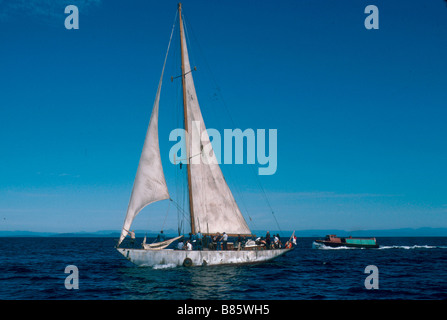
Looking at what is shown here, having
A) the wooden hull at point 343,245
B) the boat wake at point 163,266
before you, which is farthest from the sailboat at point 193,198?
the wooden hull at point 343,245

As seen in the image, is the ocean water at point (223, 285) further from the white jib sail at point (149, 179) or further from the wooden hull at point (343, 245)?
the wooden hull at point (343, 245)

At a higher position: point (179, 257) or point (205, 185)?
point (205, 185)

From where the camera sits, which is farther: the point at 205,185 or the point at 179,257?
the point at 205,185

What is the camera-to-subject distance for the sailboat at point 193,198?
29406 millimetres

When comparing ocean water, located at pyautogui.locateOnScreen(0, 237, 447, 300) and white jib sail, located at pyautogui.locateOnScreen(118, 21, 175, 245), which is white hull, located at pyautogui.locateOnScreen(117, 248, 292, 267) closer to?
ocean water, located at pyautogui.locateOnScreen(0, 237, 447, 300)

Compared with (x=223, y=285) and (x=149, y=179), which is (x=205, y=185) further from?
(x=223, y=285)

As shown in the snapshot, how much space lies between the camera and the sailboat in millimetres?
29406

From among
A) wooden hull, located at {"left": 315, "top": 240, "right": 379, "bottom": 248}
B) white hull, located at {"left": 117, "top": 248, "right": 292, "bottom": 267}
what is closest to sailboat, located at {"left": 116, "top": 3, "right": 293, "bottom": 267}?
white hull, located at {"left": 117, "top": 248, "right": 292, "bottom": 267}

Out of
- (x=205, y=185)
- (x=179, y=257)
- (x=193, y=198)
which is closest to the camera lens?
(x=179, y=257)

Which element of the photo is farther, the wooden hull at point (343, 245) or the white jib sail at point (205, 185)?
the wooden hull at point (343, 245)

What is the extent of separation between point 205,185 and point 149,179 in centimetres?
618

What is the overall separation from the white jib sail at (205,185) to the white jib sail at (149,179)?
3468 millimetres

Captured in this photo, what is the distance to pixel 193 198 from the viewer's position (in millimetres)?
33062

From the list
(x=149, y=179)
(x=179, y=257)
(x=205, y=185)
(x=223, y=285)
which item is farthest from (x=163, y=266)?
(x=205, y=185)
